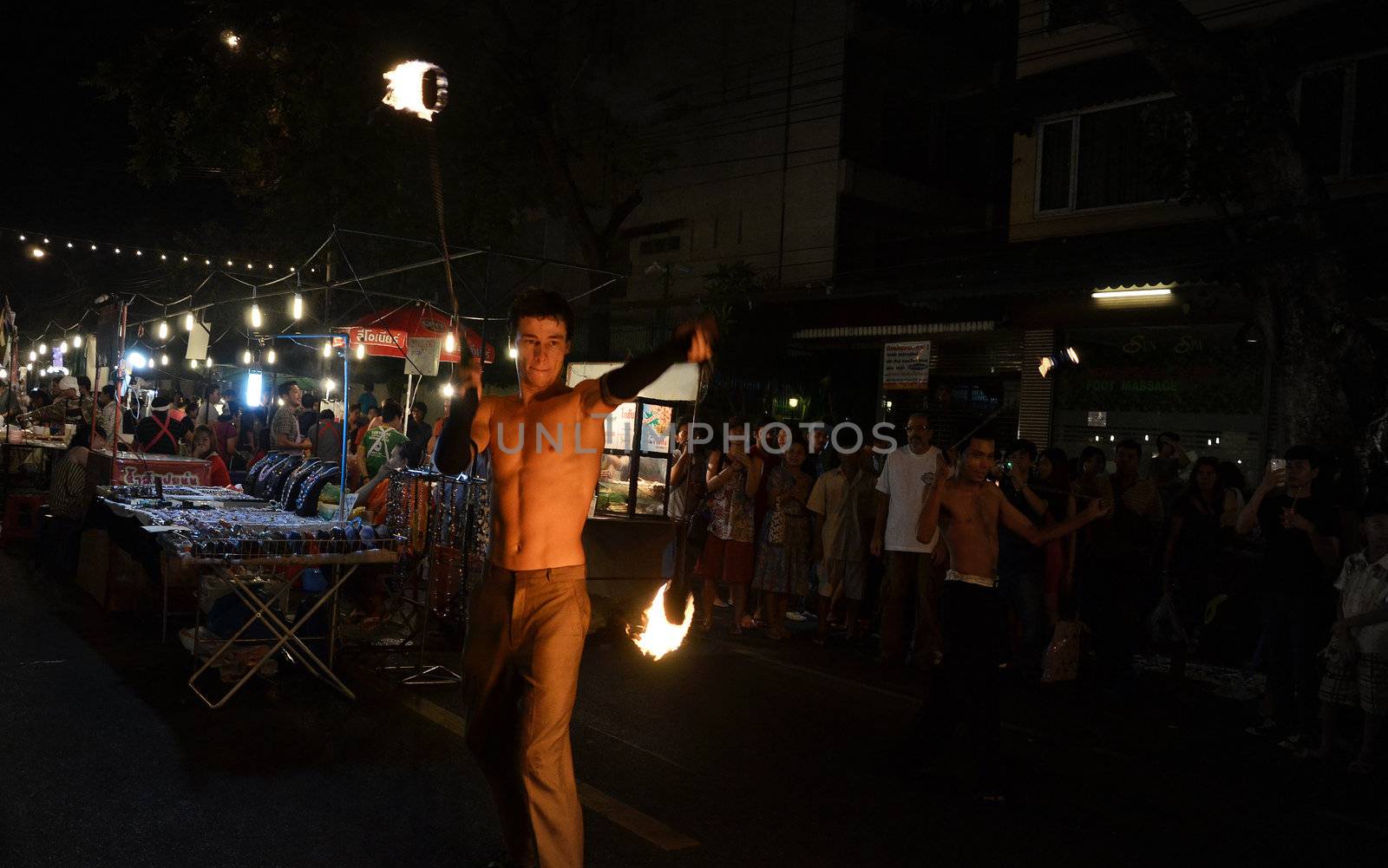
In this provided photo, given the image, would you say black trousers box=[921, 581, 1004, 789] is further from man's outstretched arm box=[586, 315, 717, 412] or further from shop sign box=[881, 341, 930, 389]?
shop sign box=[881, 341, 930, 389]

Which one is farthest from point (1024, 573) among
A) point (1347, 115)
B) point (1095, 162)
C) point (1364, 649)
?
point (1095, 162)

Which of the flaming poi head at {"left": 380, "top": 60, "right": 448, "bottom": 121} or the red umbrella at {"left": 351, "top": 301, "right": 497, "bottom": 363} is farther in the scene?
the red umbrella at {"left": 351, "top": 301, "right": 497, "bottom": 363}

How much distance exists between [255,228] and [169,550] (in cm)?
2846

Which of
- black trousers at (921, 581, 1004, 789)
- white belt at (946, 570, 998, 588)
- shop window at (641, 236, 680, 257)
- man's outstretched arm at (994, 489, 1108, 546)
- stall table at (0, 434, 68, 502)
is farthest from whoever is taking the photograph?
shop window at (641, 236, 680, 257)

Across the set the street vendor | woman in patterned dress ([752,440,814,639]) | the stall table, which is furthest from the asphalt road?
the street vendor

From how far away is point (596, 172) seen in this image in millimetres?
23984

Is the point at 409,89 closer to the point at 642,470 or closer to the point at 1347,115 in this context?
the point at 642,470

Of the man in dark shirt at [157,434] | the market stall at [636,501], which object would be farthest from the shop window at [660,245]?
the market stall at [636,501]

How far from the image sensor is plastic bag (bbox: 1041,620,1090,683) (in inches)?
303

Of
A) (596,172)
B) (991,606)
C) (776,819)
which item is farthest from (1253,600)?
(596,172)

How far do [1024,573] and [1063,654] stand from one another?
99 cm

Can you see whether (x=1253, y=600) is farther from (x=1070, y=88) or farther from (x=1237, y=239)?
(x=1070, y=88)

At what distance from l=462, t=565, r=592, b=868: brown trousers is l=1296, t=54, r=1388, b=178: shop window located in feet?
38.1

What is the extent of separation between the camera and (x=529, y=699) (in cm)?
360
